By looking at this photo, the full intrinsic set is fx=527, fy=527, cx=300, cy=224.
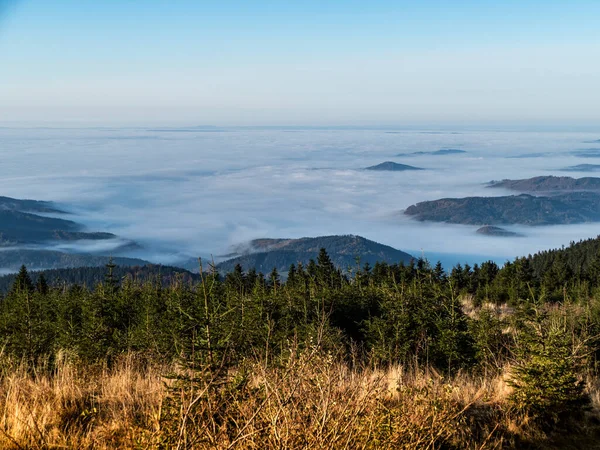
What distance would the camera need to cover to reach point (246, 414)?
448 centimetres

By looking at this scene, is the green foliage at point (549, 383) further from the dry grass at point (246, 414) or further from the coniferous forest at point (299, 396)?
the dry grass at point (246, 414)

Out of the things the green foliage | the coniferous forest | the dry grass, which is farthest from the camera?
the green foliage

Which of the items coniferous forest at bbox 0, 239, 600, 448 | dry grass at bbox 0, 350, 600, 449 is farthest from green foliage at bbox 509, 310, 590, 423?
dry grass at bbox 0, 350, 600, 449

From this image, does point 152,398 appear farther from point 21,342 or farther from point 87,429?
point 21,342

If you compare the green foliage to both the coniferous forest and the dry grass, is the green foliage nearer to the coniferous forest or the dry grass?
the coniferous forest

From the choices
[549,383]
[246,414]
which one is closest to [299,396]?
[246,414]

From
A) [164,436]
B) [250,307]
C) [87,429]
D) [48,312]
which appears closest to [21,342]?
[250,307]

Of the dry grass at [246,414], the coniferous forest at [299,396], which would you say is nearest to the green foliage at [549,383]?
the coniferous forest at [299,396]

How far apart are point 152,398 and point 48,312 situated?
21.4 meters

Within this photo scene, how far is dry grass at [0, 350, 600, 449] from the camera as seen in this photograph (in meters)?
3.88

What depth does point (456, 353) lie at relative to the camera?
45.6ft

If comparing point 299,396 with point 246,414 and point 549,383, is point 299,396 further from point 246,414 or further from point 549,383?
point 549,383

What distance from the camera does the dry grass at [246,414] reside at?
12.7ft

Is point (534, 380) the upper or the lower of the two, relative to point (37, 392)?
lower
